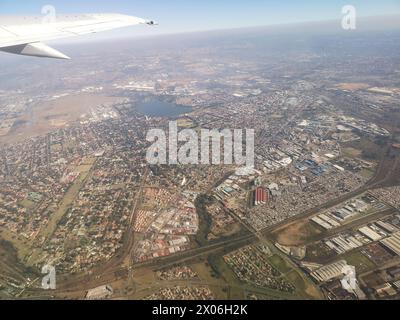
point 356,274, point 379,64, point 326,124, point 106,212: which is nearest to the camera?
point 356,274

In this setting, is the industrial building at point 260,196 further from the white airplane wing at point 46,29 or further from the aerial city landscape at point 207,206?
the white airplane wing at point 46,29

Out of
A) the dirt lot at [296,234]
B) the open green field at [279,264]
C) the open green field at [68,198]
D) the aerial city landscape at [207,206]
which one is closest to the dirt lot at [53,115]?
the aerial city landscape at [207,206]

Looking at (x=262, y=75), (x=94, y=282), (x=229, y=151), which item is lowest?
(x=94, y=282)

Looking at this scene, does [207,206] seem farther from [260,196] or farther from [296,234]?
[296,234]

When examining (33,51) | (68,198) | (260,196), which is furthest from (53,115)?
(33,51)

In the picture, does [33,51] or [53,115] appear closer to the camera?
[33,51]
